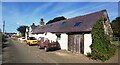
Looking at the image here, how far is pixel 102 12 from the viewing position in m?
21.8

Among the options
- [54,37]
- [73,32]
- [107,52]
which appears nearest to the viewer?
[107,52]

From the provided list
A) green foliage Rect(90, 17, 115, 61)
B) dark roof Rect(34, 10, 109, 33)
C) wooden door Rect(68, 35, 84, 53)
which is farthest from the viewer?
wooden door Rect(68, 35, 84, 53)

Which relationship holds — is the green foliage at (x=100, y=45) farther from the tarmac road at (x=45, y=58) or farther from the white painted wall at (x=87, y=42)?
the white painted wall at (x=87, y=42)

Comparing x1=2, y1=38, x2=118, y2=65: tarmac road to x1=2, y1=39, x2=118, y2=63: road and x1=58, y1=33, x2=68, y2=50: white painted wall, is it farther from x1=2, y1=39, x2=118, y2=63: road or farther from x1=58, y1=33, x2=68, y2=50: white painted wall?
x1=58, y1=33, x2=68, y2=50: white painted wall

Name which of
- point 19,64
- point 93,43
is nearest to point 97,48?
point 93,43

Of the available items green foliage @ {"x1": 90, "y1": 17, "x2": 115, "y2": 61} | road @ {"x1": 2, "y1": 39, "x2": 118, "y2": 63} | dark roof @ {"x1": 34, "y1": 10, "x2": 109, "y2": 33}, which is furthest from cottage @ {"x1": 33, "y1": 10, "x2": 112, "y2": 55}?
green foliage @ {"x1": 90, "y1": 17, "x2": 115, "y2": 61}

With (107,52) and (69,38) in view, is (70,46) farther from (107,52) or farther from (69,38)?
(107,52)

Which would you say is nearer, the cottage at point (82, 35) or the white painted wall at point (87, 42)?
the white painted wall at point (87, 42)

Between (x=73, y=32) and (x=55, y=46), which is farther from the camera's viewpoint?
(x=55, y=46)

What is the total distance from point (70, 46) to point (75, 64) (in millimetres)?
10868

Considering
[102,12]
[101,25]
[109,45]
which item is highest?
[102,12]

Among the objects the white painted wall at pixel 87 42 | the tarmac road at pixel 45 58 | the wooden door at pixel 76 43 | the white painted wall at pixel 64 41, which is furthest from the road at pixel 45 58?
the white painted wall at pixel 64 41

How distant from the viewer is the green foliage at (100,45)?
1714 centimetres

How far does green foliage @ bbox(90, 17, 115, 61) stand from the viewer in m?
17.1
